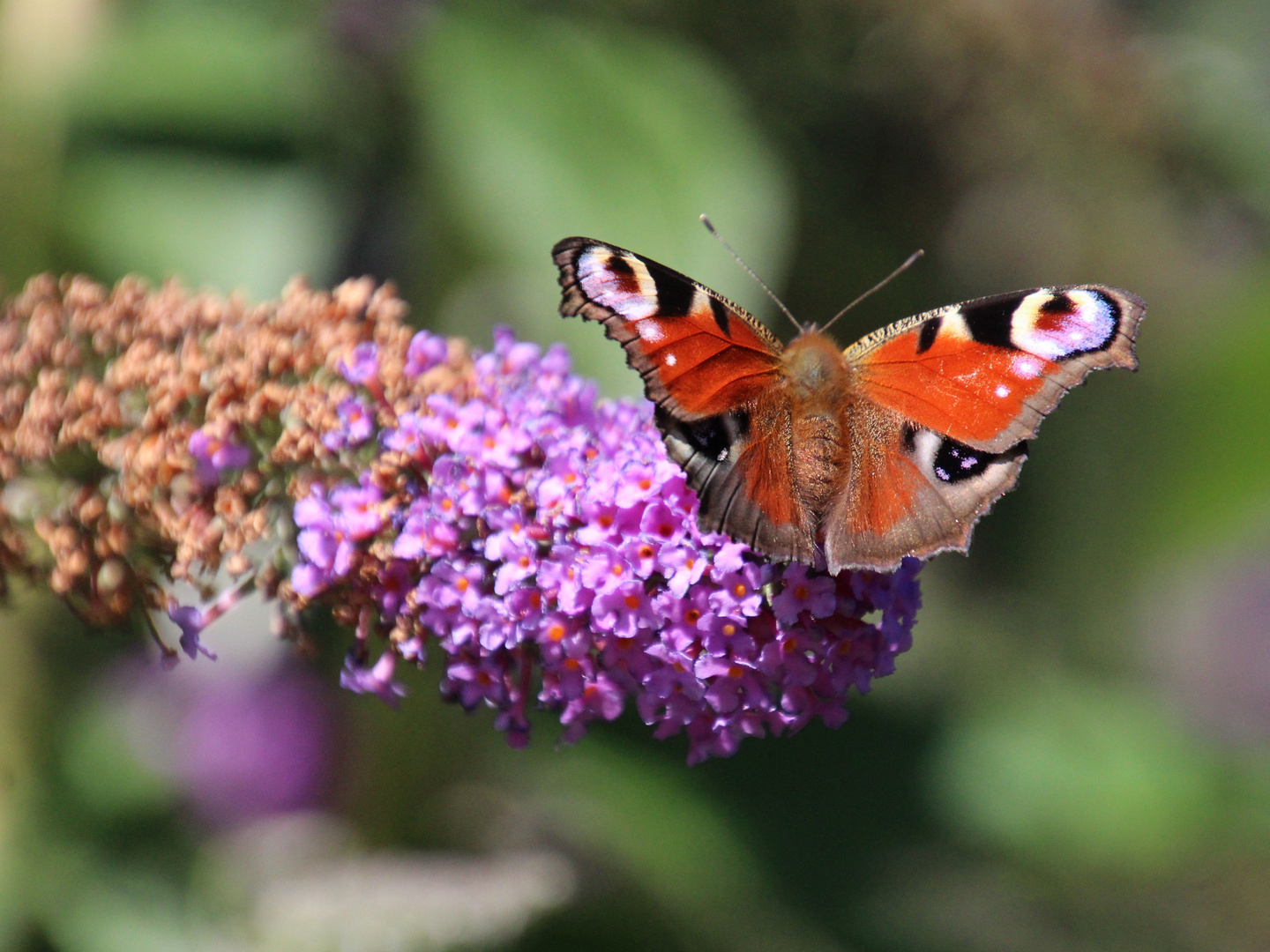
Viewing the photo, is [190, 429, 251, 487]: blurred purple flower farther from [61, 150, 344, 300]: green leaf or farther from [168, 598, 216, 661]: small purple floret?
[61, 150, 344, 300]: green leaf

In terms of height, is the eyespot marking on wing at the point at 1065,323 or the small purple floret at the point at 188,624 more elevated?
the eyespot marking on wing at the point at 1065,323

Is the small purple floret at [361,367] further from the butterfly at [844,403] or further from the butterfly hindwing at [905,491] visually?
the butterfly hindwing at [905,491]

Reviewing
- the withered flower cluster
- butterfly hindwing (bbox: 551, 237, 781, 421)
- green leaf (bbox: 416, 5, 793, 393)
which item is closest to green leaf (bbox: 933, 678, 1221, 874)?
green leaf (bbox: 416, 5, 793, 393)

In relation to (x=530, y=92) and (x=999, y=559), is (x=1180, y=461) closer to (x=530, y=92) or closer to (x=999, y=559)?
(x=999, y=559)

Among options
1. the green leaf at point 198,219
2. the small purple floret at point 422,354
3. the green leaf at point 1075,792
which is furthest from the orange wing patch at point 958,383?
the green leaf at point 1075,792

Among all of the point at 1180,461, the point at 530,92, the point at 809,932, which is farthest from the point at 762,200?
the point at 1180,461

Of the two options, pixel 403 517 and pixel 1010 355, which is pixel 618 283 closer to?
pixel 403 517

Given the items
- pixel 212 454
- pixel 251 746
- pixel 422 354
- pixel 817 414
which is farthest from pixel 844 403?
pixel 251 746

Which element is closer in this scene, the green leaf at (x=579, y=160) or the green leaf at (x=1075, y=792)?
the green leaf at (x=579, y=160)
